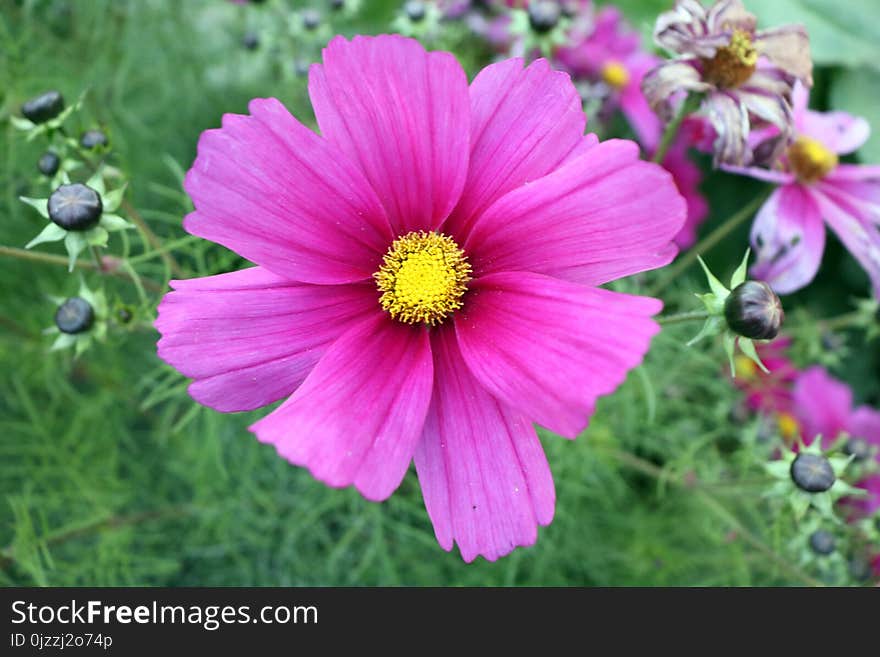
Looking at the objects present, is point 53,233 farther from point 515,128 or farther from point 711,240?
point 711,240

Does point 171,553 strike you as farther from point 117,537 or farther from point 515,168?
point 515,168

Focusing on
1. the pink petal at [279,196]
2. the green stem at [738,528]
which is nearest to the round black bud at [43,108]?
the pink petal at [279,196]

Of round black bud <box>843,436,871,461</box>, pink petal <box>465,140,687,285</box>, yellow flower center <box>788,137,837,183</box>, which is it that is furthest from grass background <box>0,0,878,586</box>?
pink petal <box>465,140,687,285</box>

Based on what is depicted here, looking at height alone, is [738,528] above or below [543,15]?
below

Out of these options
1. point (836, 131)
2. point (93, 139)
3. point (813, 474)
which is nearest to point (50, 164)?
point (93, 139)

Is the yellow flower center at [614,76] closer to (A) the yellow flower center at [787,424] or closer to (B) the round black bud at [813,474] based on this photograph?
(A) the yellow flower center at [787,424]
